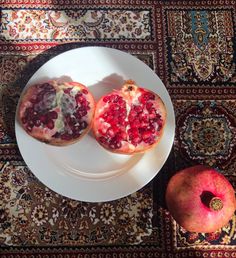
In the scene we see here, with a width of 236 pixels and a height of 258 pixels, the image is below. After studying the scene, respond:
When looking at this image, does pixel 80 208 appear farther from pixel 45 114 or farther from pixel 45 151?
pixel 45 114

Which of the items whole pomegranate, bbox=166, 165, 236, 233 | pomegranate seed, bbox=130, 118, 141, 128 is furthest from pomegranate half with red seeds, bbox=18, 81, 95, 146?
whole pomegranate, bbox=166, 165, 236, 233

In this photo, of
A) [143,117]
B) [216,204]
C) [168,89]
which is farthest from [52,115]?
[216,204]

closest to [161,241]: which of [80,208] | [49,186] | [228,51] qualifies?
[80,208]

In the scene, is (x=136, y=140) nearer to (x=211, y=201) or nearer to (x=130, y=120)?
(x=130, y=120)

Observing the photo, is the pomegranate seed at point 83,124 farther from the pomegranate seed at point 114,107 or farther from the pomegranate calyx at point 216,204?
the pomegranate calyx at point 216,204

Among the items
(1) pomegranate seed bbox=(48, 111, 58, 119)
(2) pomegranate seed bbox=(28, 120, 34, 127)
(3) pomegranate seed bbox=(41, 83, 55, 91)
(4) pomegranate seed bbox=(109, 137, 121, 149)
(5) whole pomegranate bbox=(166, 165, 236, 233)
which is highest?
(3) pomegranate seed bbox=(41, 83, 55, 91)

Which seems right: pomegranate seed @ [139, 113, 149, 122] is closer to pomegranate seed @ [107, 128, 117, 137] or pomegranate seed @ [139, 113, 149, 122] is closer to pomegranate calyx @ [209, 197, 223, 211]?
pomegranate seed @ [107, 128, 117, 137]
